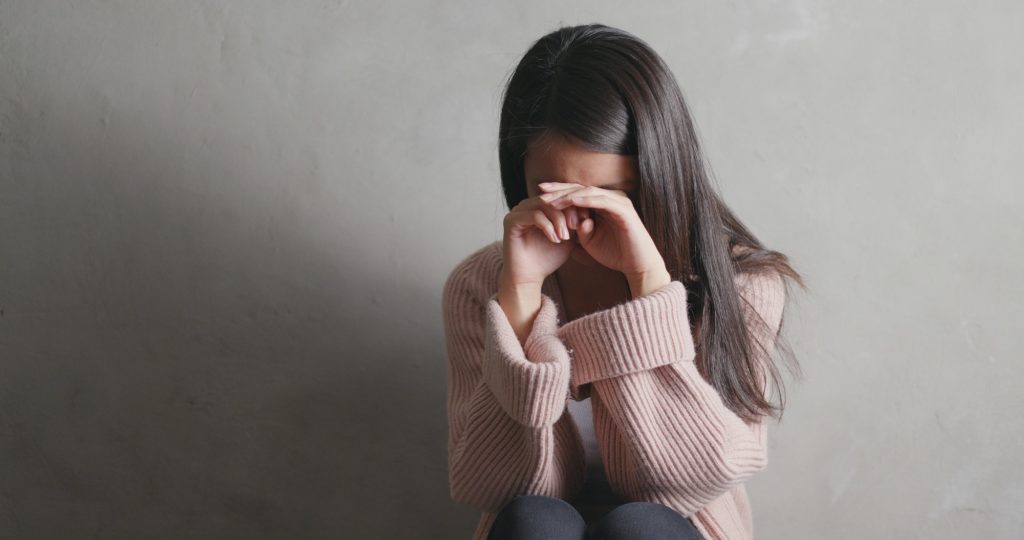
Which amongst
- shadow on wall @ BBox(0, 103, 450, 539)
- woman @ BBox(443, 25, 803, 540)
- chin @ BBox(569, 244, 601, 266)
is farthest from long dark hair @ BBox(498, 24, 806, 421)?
shadow on wall @ BBox(0, 103, 450, 539)

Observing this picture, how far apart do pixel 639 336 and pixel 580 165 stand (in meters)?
0.19

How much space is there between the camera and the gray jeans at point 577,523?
817mm

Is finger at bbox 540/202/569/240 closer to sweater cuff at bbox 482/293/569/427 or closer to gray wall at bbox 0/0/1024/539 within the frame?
sweater cuff at bbox 482/293/569/427

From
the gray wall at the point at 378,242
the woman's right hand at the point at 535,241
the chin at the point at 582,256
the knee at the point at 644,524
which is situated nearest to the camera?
the knee at the point at 644,524

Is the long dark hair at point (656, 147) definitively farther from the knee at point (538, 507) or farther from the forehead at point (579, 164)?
the knee at point (538, 507)

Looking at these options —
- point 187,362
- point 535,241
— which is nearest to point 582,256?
point 535,241

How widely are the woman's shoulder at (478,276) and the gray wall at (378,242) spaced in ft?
0.59

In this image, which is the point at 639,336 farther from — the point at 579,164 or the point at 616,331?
the point at 579,164

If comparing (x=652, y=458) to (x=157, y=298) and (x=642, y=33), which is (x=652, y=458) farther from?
(x=157, y=298)

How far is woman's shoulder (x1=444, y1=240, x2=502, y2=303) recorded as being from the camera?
106 centimetres

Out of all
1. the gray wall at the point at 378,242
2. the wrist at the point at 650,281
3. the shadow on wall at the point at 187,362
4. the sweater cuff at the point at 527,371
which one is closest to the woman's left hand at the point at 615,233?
the wrist at the point at 650,281

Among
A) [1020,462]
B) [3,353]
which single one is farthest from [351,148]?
[1020,462]

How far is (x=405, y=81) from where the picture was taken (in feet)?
4.04

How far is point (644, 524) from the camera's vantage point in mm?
824
